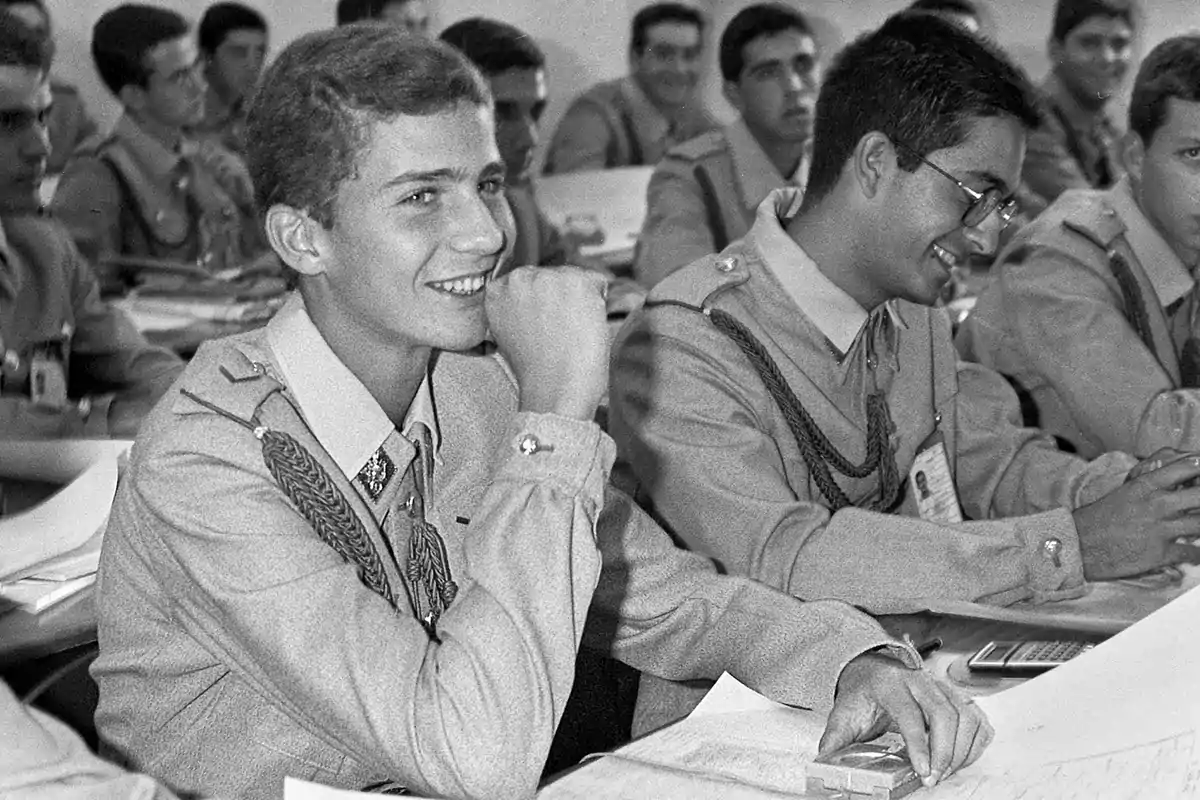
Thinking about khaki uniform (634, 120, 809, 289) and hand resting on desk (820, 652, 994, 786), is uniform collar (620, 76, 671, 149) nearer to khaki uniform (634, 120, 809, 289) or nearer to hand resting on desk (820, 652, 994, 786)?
khaki uniform (634, 120, 809, 289)

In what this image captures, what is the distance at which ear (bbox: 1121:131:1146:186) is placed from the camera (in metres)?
2.39

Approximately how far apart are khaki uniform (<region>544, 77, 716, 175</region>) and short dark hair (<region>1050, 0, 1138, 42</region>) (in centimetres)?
126

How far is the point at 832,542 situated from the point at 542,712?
0.62 metres

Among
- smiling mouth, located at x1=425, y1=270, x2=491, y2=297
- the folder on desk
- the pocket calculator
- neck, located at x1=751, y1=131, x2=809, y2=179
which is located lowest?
the folder on desk

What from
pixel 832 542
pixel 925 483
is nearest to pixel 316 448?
pixel 832 542

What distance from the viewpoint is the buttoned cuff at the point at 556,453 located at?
3.53 feet

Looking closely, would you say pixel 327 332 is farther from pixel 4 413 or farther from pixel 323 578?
pixel 4 413

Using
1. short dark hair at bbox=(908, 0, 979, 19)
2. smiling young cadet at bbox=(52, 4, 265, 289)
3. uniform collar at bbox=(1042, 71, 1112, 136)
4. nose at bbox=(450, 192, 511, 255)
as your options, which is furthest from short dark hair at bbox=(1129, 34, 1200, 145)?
uniform collar at bbox=(1042, 71, 1112, 136)

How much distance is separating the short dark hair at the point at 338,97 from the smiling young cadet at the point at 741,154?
258 centimetres

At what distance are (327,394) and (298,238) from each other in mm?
133

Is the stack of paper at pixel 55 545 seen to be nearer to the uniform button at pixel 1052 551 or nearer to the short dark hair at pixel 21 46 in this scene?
the uniform button at pixel 1052 551

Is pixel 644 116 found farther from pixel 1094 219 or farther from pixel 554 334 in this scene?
pixel 554 334

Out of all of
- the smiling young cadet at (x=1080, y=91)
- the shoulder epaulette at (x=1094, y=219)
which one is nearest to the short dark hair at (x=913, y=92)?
the shoulder epaulette at (x=1094, y=219)

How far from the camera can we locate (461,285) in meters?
1.21
